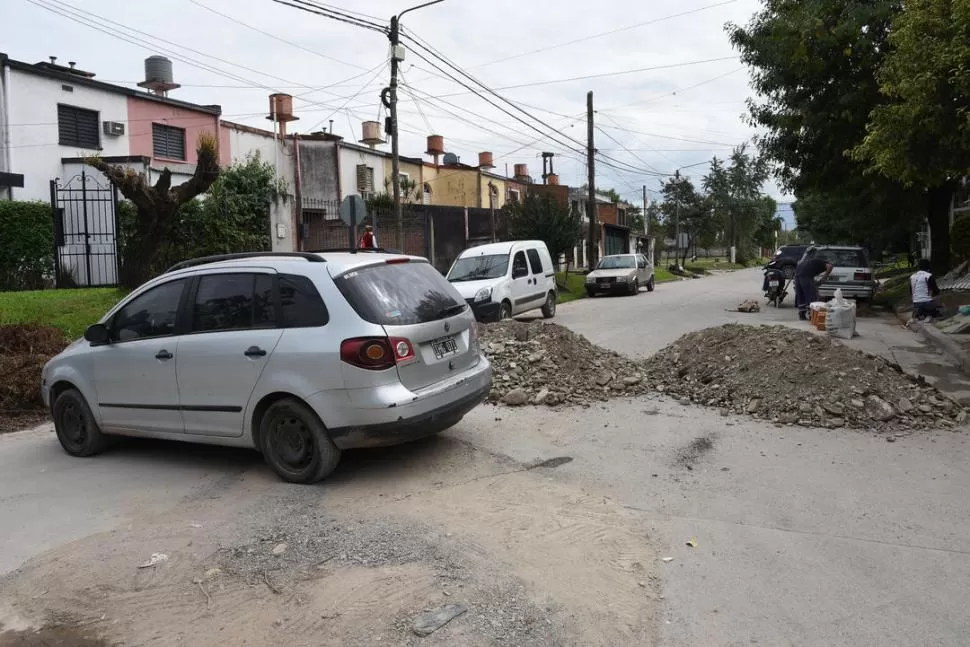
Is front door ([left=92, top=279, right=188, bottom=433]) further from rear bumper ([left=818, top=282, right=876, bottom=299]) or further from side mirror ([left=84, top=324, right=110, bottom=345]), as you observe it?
rear bumper ([left=818, top=282, right=876, bottom=299])

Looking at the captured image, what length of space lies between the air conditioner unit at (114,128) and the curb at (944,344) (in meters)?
21.5

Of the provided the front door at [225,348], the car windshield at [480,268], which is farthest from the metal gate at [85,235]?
the front door at [225,348]

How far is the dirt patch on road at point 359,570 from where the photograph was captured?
3.48 m

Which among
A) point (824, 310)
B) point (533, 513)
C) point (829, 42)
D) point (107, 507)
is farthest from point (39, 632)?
point (829, 42)

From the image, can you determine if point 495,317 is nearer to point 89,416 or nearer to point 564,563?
point 89,416

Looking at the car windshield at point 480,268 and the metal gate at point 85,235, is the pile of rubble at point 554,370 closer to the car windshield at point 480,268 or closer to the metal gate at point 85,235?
the car windshield at point 480,268

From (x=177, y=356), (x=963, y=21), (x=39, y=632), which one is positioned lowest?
(x=39, y=632)

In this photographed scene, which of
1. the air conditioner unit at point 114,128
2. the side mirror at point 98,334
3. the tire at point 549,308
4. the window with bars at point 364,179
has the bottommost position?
the tire at point 549,308

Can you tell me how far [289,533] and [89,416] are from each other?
2.98 m

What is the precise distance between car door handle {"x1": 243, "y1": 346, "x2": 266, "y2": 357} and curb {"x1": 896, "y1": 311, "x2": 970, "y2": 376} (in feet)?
29.8

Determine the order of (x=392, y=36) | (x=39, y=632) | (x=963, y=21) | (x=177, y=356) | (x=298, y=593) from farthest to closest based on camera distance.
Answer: (x=392, y=36), (x=963, y=21), (x=177, y=356), (x=298, y=593), (x=39, y=632)

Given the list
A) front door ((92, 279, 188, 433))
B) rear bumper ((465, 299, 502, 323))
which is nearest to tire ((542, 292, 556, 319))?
rear bumper ((465, 299, 502, 323))

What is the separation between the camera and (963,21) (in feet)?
30.9

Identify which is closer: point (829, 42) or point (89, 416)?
point (89, 416)
